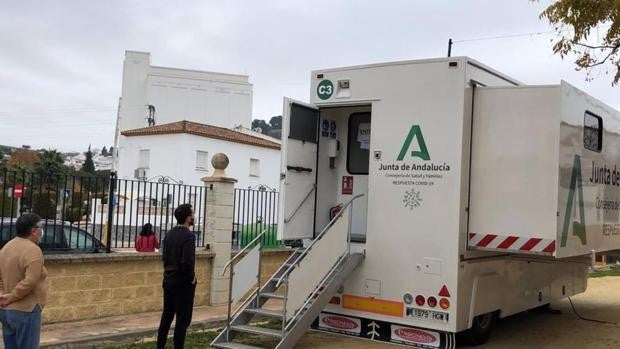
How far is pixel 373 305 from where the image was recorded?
7582 mm

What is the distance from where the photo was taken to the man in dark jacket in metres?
6.53

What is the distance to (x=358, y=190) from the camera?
8.57 metres

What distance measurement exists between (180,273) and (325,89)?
308cm

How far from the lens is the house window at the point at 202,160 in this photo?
42906 mm

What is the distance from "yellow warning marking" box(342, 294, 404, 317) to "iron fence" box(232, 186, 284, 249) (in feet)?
10.7

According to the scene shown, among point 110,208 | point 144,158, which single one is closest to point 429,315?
point 110,208

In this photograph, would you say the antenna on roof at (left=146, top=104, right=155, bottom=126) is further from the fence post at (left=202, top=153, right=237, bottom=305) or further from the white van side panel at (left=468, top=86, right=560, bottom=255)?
the white van side panel at (left=468, top=86, right=560, bottom=255)

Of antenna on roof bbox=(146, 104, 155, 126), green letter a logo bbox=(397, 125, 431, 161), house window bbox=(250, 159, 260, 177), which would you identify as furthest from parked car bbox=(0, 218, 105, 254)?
antenna on roof bbox=(146, 104, 155, 126)

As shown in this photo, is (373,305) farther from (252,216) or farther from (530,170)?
(252,216)

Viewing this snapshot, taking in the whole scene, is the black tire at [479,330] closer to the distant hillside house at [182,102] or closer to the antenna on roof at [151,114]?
the distant hillside house at [182,102]

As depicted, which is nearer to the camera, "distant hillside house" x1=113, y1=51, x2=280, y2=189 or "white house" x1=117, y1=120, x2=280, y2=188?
"white house" x1=117, y1=120, x2=280, y2=188

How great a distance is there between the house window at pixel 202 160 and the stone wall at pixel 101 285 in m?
33.8

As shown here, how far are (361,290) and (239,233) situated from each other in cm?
405

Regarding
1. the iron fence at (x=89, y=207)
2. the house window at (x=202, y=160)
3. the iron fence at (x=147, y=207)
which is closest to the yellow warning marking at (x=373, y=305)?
the iron fence at (x=147, y=207)
